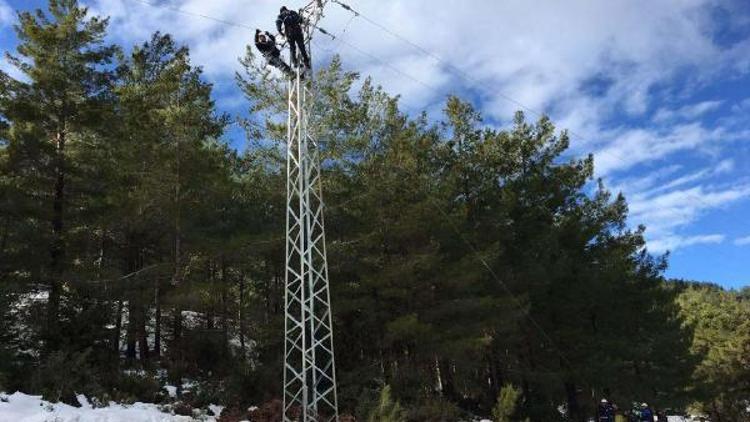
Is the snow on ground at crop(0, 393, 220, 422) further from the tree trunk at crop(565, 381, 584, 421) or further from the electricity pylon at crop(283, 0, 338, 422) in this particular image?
the tree trunk at crop(565, 381, 584, 421)

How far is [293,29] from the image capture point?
13.4m

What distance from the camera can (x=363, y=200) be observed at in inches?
809

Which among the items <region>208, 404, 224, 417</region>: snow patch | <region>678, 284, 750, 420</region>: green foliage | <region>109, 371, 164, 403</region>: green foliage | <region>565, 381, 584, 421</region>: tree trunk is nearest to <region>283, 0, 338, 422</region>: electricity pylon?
<region>208, 404, 224, 417</region>: snow patch

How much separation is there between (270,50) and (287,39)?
0.49 meters

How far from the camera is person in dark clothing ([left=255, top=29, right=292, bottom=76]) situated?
13.3 m

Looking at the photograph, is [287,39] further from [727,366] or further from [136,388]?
[727,366]

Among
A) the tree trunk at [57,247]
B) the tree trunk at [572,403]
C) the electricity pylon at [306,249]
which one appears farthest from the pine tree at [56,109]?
the tree trunk at [572,403]

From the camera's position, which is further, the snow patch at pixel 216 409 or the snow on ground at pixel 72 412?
the snow patch at pixel 216 409

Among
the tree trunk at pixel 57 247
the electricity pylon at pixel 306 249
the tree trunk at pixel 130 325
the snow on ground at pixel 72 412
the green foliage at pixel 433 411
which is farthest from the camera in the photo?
the tree trunk at pixel 130 325

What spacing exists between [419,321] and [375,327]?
5.79 feet

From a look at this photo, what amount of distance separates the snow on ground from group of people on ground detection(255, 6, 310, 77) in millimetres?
8805

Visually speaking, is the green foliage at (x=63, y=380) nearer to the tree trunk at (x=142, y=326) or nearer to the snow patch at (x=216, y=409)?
the snow patch at (x=216, y=409)

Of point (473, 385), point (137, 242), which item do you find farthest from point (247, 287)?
point (473, 385)

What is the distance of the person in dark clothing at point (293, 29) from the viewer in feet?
43.5
